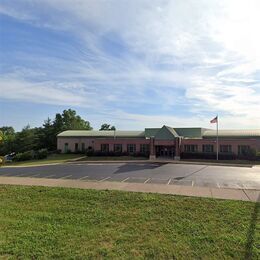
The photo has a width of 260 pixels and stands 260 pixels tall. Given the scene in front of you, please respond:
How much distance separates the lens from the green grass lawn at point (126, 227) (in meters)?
7.45

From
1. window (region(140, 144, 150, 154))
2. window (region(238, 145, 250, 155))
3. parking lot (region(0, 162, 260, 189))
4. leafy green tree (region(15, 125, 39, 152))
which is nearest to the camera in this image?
parking lot (region(0, 162, 260, 189))

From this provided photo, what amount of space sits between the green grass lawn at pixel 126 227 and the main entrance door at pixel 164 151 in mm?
34241

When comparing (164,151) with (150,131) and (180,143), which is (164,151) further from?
(150,131)

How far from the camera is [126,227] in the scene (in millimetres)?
9367

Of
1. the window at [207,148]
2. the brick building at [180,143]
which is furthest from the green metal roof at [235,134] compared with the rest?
the window at [207,148]

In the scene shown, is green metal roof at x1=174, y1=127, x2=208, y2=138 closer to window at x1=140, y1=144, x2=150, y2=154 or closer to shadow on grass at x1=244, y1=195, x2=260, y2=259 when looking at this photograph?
window at x1=140, y1=144, x2=150, y2=154

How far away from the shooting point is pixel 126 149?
50969mm

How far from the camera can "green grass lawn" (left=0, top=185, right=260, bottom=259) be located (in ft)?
24.4

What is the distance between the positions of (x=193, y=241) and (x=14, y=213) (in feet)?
21.9

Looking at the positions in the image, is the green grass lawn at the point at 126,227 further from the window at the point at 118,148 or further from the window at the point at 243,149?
the window at the point at 118,148

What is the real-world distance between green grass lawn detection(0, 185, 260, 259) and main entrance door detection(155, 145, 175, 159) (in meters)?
34.2

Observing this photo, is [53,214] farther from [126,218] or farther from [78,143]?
[78,143]

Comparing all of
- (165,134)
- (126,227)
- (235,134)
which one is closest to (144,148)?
(165,134)

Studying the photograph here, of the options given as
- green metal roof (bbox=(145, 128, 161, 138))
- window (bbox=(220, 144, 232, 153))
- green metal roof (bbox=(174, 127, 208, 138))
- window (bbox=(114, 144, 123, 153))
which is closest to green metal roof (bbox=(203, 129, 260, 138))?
green metal roof (bbox=(174, 127, 208, 138))
